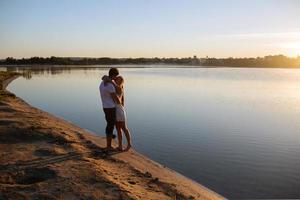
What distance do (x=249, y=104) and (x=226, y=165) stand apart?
15.4 meters

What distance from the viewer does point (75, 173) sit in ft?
25.3

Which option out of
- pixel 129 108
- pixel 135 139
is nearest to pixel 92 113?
pixel 129 108

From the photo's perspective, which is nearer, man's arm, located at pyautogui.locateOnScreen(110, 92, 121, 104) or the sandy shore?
the sandy shore

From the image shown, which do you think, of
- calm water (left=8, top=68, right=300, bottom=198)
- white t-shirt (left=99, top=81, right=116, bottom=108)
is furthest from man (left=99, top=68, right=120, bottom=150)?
calm water (left=8, top=68, right=300, bottom=198)

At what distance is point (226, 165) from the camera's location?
1103 centimetres

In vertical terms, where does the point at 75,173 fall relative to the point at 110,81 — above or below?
below

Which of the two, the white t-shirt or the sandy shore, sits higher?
the white t-shirt

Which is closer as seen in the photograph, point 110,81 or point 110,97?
point 110,81

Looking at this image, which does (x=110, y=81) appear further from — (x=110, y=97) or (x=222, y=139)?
(x=222, y=139)

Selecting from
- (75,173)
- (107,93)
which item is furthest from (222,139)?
(75,173)

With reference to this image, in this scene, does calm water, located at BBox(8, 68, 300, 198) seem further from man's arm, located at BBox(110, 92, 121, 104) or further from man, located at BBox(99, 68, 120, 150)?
man's arm, located at BBox(110, 92, 121, 104)

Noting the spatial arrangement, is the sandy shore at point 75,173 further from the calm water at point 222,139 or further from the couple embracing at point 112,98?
the calm water at point 222,139

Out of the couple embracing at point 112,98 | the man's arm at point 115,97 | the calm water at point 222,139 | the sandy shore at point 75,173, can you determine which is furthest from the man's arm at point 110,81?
the calm water at point 222,139

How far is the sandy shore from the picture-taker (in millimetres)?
6766
